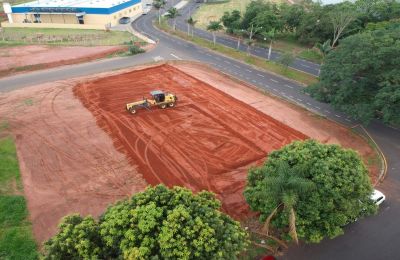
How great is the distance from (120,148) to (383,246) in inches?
831

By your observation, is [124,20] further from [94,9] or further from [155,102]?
[155,102]

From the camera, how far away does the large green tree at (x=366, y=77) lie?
26953 millimetres

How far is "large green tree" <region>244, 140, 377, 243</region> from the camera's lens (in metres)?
16.0

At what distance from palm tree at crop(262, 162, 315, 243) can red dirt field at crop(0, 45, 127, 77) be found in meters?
42.6

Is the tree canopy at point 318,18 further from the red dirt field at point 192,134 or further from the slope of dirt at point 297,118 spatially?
the red dirt field at point 192,134

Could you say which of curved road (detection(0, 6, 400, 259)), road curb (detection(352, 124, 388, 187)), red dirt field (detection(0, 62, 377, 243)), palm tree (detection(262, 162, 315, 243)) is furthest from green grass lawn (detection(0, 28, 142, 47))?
palm tree (detection(262, 162, 315, 243))

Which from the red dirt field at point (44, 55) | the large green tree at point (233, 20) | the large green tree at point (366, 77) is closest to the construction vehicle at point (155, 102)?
the large green tree at point (366, 77)

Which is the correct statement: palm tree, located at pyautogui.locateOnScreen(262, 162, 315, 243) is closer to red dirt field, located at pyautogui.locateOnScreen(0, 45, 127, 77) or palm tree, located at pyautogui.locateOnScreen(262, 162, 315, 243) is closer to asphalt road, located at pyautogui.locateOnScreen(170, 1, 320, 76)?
asphalt road, located at pyautogui.locateOnScreen(170, 1, 320, 76)

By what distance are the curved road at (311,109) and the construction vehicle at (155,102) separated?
13.6 m

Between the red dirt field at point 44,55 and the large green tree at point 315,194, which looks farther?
the red dirt field at point 44,55

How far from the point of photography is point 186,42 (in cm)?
6000

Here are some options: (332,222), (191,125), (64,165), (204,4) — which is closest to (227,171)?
(191,125)

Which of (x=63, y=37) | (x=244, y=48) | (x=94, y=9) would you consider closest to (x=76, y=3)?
(x=94, y=9)

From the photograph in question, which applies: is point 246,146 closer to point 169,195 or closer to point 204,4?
point 169,195
